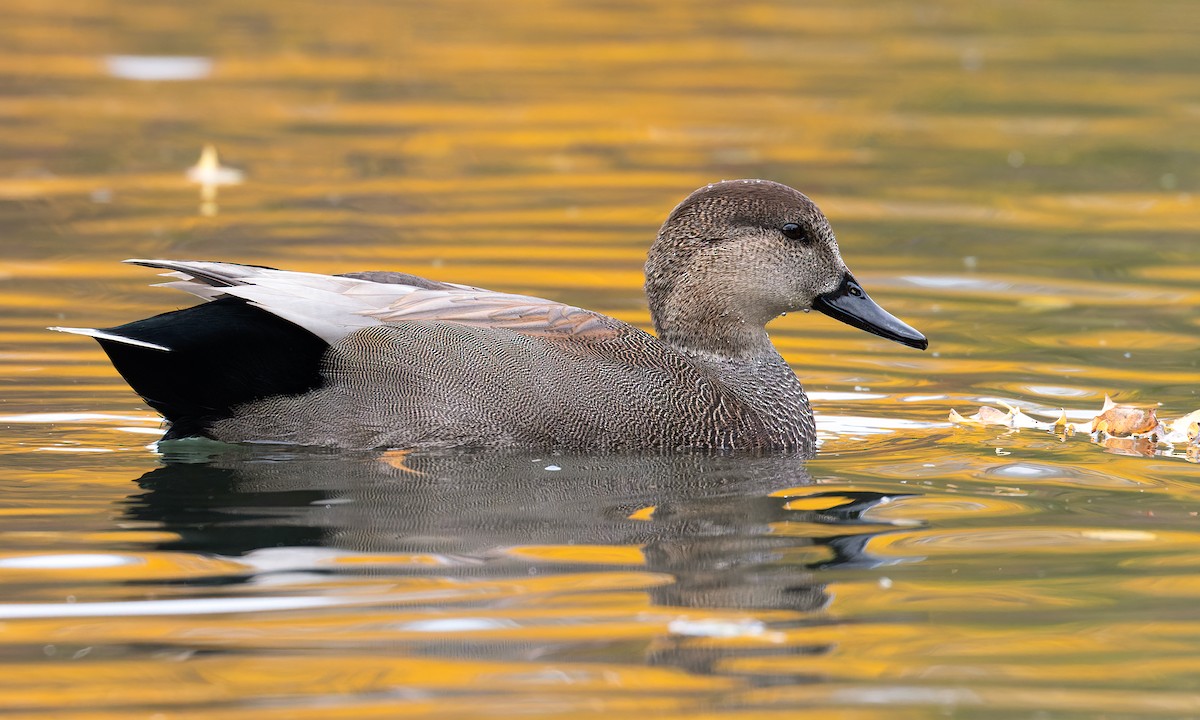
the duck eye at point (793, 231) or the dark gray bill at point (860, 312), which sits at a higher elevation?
the duck eye at point (793, 231)

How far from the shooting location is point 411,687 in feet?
14.7

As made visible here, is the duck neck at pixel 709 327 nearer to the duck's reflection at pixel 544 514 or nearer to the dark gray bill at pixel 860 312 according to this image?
the dark gray bill at pixel 860 312

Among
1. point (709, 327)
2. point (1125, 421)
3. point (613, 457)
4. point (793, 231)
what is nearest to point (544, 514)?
point (613, 457)

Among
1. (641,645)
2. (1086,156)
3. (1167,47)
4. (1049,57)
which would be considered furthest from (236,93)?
(641,645)

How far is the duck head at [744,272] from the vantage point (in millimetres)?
7340

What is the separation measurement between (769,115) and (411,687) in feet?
40.5

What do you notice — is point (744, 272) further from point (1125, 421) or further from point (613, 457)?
point (1125, 421)

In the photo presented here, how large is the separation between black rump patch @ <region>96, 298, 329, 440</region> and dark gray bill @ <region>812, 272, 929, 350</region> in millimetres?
1991

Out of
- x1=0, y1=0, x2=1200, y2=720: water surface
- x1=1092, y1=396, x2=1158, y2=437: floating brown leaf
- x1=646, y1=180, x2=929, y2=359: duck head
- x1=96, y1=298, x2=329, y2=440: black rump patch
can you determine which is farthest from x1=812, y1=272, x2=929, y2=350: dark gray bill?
x1=96, y1=298, x2=329, y2=440: black rump patch

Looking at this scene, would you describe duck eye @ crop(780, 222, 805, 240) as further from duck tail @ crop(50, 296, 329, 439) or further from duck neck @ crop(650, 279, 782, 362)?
duck tail @ crop(50, 296, 329, 439)

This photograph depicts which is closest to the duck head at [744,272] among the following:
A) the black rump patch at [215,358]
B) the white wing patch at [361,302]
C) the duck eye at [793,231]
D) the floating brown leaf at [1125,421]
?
the duck eye at [793,231]

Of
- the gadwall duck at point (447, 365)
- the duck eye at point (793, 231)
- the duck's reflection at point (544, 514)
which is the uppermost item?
the duck eye at point (793, 231)

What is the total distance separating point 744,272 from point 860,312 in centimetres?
49

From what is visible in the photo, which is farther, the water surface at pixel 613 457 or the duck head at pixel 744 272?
the duck head at pixel 744 272
